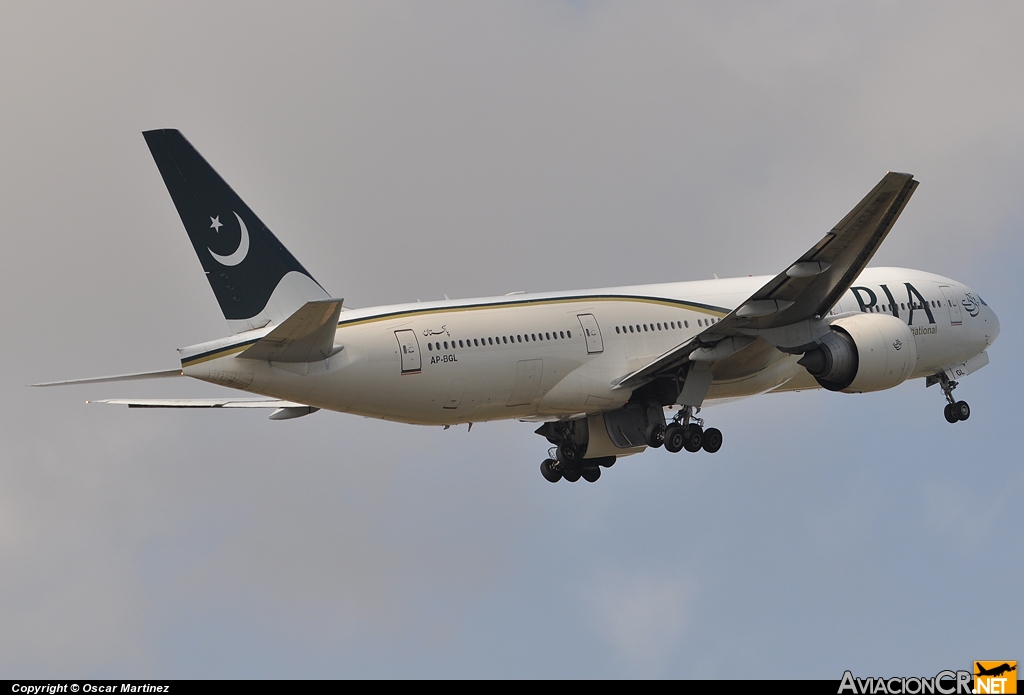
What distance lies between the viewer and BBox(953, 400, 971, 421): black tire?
4634cm

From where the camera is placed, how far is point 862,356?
40.0 m

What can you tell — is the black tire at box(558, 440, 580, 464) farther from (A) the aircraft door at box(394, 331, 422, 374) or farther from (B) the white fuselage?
(A) the aircraft door at box(394, 331, 422, 374)

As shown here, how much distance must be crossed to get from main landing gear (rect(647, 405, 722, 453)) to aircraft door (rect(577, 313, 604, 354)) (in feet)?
9.31

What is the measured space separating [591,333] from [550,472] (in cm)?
692

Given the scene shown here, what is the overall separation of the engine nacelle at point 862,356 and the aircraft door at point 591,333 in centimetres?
522

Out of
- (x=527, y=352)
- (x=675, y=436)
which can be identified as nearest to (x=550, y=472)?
(x=675, y=436)

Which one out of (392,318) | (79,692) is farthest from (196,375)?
(79,692)

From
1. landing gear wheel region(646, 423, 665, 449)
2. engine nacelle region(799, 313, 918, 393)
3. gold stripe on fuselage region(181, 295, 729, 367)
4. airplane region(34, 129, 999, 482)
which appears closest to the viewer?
gold stripe on fuselage region(181, 295, 729, 367)

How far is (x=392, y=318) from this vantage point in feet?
124

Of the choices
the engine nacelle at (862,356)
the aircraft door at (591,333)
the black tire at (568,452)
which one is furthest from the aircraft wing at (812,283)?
the black tire at (568,452)

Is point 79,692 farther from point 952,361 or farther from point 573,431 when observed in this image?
point 952,361

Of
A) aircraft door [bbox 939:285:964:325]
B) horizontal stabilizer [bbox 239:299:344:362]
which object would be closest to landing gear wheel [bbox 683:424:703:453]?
aircraft door [bbox 939:285:964:325]

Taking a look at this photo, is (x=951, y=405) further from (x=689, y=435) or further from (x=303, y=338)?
(x=303, y=338)

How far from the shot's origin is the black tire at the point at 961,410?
46.3 metres
